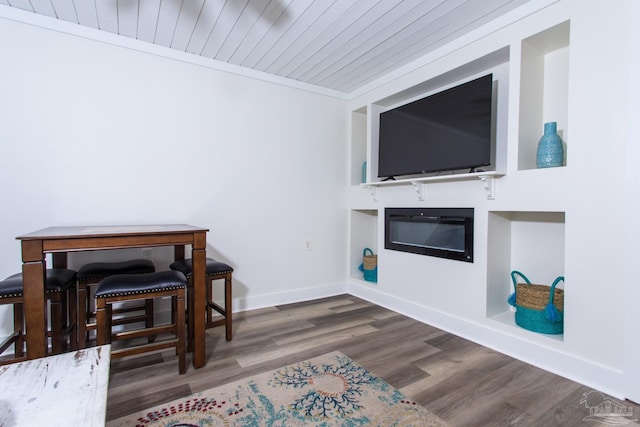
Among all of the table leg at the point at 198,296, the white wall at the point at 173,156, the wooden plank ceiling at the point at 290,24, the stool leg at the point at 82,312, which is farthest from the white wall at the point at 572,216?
the stool leg at the point at 82,312

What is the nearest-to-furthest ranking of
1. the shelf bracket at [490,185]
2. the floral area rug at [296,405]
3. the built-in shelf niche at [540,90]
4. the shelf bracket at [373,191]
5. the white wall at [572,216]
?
the floral area rug at [296,405] < the white wall at [572,216] < the built-in shelf niche at [540,90] < the shelf bracket at [490,185] < the shelf bracket at [373,191]

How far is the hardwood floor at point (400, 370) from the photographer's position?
155 centimetres

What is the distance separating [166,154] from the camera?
264cm

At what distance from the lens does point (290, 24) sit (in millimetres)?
2240

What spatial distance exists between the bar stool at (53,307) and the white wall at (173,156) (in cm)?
44

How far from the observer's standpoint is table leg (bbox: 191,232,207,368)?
190 centimetres

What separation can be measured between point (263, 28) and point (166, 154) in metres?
1.27

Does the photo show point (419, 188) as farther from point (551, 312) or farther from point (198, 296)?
point (198, 296)

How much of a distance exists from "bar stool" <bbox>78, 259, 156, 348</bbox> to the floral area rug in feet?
2.66

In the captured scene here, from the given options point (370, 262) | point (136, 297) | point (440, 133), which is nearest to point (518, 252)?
point (440, 133)

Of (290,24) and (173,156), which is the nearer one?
(290,24)

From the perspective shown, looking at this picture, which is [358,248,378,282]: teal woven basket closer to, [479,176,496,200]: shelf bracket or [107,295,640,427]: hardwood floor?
[107,295,640,427]: hardwood floor

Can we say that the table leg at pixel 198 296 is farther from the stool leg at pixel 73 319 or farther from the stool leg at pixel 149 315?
the stool leg at pixel 73 319

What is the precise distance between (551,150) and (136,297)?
8.60ft
